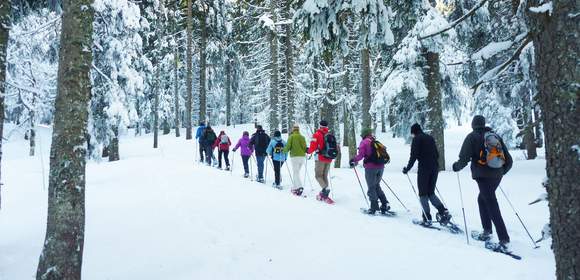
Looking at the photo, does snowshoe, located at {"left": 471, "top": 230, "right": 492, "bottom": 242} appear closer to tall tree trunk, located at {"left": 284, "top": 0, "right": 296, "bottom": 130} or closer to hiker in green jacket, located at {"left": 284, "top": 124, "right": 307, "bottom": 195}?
hiker in green jacket, located at {"left": 284, "top": 124, "right": 307, "bottom": 195}

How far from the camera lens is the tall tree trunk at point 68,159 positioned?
4.22m

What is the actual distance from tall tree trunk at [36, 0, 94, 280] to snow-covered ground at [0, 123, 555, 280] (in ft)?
3.18

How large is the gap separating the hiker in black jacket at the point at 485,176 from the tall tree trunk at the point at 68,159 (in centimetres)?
564

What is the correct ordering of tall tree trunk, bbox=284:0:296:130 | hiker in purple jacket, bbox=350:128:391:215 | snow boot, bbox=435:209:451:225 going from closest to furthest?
snow boot, bbox=435:209:451:225
hiker in purple jacket, bbox=350:128:391:215
tall tree trunk, bbox=284:0:296:130

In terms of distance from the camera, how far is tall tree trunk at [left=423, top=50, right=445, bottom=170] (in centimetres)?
1402

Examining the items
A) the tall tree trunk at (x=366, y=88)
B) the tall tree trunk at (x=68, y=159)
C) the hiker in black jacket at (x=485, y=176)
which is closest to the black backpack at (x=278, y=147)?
the tall tree trunk at (x=366, y=88)

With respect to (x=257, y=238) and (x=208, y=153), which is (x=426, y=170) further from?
(x=208, y=153)

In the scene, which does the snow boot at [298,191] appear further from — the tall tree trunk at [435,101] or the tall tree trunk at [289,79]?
the tall tree trunk at [289,79]

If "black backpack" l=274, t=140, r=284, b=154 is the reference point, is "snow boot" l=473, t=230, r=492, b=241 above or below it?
below

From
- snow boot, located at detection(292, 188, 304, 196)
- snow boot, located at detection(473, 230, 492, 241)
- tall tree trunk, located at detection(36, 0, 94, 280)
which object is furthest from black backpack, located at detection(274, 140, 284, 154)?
→ tall tree trunk, located at detection(36, 0, 94, 280)

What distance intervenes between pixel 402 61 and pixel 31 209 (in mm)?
12087

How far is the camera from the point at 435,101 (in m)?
14.1

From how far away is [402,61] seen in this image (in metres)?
13.9

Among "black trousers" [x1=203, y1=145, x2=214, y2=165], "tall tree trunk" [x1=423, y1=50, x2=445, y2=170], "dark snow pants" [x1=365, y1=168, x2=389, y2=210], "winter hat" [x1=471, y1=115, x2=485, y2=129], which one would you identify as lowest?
"dark snow pants" [x1=365, y1=168, x2=389, y2=210]
